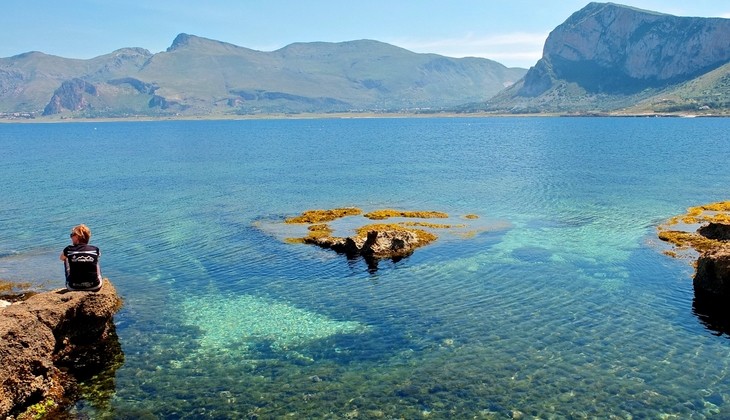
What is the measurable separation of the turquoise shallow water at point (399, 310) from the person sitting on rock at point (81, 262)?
4.59m

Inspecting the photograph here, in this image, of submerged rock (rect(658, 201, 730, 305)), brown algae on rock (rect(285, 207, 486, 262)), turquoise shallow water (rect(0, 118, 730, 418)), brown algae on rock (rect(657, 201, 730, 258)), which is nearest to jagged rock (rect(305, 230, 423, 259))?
brown algae on rock (rect(285, 207, 486, 262))

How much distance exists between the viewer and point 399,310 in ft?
114

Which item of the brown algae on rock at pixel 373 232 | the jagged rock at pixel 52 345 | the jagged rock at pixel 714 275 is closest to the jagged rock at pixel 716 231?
the jagged rock at pixel 714 275

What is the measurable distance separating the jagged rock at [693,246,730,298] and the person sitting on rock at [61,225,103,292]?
36.4 meters

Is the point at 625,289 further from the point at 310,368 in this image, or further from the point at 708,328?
the point at 310,368

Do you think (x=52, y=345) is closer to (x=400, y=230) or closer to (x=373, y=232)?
(x=373, y=232)

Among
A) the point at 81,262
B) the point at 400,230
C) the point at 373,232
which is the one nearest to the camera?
the point at 81,262

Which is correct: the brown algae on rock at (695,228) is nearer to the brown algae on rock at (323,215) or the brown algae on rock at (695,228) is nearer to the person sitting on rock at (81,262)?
the brown algae on rock at (323,215)

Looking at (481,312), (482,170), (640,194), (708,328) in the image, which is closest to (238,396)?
(481,312)

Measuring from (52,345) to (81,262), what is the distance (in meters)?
4.38

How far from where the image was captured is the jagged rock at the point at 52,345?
23.2m

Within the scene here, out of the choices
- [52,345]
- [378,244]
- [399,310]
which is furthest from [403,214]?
[52,345]

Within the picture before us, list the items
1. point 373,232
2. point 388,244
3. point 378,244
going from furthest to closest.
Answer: point 388,244 → point 373,232 → point 378,244

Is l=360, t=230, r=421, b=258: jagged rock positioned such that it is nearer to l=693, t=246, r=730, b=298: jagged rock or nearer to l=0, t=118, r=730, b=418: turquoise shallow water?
l=0, t=118, r=730, b=418: turquoise shallow water
